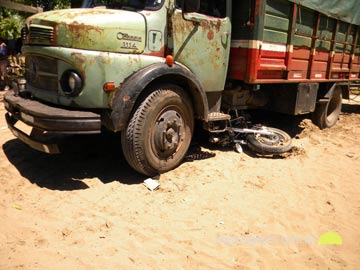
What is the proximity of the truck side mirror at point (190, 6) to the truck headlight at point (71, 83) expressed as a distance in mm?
1516

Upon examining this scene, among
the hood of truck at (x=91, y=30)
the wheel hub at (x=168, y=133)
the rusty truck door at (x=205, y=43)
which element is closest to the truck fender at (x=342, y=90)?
the rusty truck door at (x=205, y=43)

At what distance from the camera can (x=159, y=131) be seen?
4.12 metres

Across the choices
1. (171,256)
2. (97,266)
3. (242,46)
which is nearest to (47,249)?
(97,266)

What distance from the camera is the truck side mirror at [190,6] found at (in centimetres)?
402

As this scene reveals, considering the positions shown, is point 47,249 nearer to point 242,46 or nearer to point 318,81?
point 242,46

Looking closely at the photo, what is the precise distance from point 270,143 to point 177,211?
243 cm

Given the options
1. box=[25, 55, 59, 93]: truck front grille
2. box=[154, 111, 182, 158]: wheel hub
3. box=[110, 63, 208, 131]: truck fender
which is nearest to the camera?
box=[110, 63, 208, 131]: truck fender

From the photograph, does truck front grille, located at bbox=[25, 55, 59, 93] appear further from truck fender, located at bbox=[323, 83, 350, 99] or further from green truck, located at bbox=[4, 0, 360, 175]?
truck fender, located at bbox=[323, 83, 350, 99]

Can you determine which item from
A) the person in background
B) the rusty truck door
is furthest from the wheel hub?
the person in background

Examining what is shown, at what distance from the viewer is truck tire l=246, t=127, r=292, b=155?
5262 millimetres

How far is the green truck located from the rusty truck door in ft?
0.04

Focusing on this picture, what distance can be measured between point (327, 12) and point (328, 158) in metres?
2.65

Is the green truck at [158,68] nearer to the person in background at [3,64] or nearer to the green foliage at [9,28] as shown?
the person in background at [3,64]

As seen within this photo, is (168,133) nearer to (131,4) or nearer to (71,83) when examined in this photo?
(71,83)
